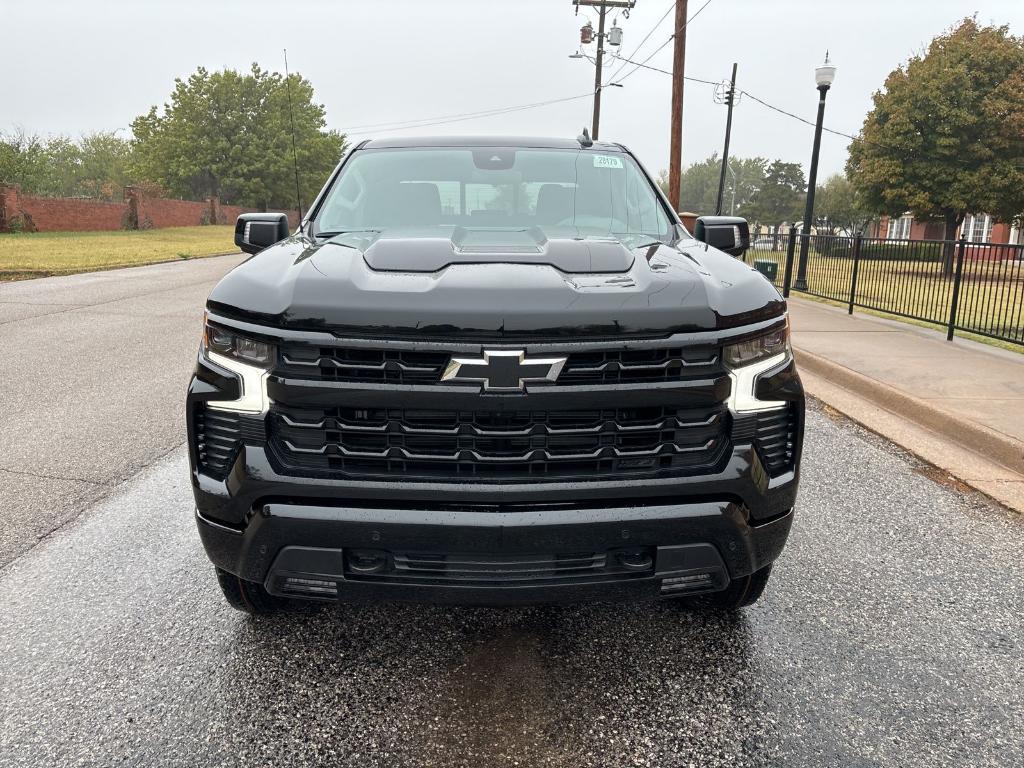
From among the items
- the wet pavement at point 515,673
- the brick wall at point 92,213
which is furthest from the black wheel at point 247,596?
the brick wall at point 92,213

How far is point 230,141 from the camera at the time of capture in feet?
237

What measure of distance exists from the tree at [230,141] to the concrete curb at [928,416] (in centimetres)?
6792

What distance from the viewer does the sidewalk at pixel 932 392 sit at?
5156 millimetres

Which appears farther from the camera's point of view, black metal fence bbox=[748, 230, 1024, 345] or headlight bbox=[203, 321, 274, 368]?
black metal fence bbox=[748, 230, 1024, 345]

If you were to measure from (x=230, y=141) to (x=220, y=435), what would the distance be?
254 ft

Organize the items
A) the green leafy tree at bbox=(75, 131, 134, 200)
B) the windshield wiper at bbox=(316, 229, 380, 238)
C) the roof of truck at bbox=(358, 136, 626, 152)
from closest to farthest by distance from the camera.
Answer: the windshield wiper at bbox=(316, 229, 380, 238), the roof of truck at bbox=(358, 136, 626, 152), the green leafy tree at bbox=(75, 131, 134, 200)

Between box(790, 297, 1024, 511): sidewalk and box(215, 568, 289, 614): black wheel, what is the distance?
13.0 ft

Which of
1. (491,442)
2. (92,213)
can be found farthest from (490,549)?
(92,213)

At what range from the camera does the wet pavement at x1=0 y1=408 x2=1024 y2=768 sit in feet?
7.61

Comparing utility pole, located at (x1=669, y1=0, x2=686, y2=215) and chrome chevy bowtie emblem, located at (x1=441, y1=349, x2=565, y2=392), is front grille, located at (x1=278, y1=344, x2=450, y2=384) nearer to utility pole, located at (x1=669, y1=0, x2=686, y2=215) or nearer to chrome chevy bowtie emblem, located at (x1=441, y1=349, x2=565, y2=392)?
chrome chevy bowtie emblem, located at (x1=441, y1=349, x2=565, y2=392)

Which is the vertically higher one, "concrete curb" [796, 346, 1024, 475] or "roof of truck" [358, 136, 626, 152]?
"roof of truck" [358, 136, 626, 152]

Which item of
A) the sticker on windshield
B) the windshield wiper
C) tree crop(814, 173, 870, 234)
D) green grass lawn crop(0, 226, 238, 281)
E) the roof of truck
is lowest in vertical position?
green grass lawn crop(0, 226, 238, 281)

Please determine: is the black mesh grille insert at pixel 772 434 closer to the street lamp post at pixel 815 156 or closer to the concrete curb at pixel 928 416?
the concrete curb at pixel 928 416

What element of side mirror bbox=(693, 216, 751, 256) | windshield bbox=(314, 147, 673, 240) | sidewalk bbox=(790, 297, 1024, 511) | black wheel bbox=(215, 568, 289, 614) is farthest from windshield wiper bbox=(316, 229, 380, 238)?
sidewalk bbox=(790, 297, 1024, 511)
